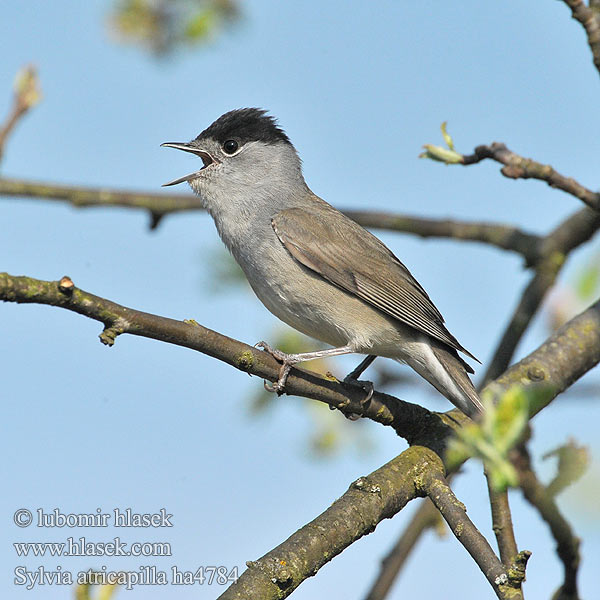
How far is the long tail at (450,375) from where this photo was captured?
5043mm

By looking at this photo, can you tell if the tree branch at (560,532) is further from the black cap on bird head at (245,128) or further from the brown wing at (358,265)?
the black cap on bird head at (245,128)

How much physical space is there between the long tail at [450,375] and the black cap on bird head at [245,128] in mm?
2310

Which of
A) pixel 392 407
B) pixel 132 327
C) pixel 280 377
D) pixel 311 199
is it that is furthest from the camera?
pixel 311 199

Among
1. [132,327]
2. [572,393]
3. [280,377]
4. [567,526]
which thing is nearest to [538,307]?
[572,393]

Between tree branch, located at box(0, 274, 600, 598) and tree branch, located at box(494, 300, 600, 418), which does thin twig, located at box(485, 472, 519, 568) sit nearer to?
tree branch, located at box(0, 274, 600, 598)

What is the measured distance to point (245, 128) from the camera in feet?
21.6

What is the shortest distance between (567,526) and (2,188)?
14.1ft

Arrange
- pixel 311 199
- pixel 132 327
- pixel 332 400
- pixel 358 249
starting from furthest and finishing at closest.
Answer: pixel 311 199 → pixel 358 249 → pixel 332 400 → pixel 132 327

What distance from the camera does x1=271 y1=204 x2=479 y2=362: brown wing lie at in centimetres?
548

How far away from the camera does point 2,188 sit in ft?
18.7

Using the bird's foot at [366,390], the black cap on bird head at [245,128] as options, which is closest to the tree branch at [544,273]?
the bird's foot at [366,390]

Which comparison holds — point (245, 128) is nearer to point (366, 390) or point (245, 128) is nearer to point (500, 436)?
point (366, 390)

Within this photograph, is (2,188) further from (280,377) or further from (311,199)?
(280,377)

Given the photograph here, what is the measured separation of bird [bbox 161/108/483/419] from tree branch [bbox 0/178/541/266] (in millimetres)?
239
